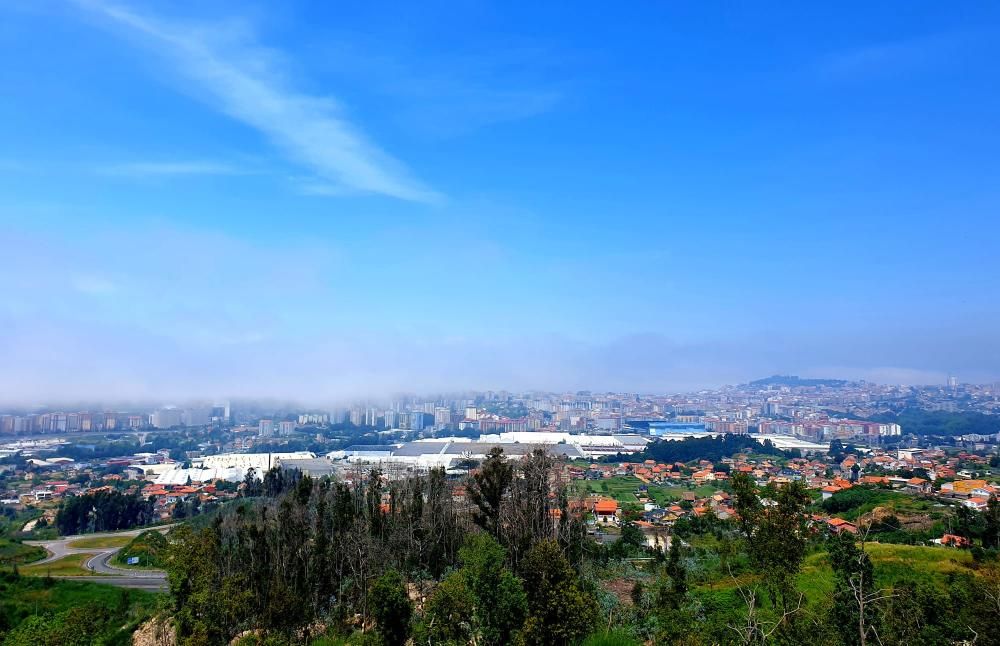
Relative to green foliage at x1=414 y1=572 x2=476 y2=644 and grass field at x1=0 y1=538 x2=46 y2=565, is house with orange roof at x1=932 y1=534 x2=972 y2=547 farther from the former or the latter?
grass field at x1=0 y1=538 x2=46 y2=565

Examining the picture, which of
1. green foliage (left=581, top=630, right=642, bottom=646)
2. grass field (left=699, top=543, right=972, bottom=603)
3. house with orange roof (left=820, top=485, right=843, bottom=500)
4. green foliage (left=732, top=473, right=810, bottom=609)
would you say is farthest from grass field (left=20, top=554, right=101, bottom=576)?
house with orange roof (left=820, top=485, right=843, bottom=500)

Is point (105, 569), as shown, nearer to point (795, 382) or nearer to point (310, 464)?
point (310, 464)

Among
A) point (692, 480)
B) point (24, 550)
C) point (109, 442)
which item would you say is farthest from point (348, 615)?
point (109, 442)

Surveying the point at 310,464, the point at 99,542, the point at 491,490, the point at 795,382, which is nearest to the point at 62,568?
the point at 99,542

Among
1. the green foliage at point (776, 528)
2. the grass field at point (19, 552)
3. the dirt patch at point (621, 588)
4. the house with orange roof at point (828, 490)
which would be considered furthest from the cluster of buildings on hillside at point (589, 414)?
the green foliage at point (776, 528)

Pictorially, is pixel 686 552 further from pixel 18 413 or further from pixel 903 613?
pixel 18 413

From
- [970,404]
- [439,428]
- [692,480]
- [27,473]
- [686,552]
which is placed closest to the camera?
[686,552]
